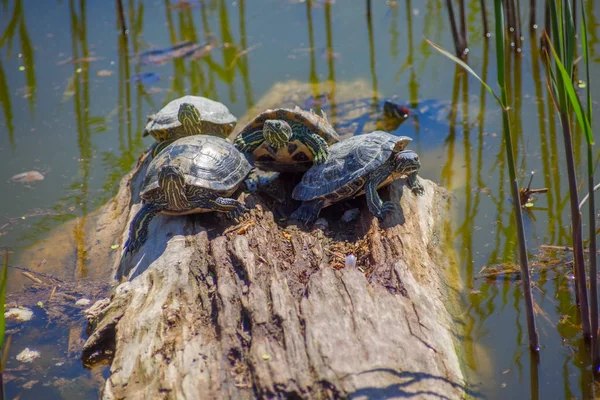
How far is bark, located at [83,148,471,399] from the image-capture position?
10.2 ft

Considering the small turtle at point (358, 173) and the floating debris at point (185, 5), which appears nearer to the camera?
the small turtle at point (358, 173)

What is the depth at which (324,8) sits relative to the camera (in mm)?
10000

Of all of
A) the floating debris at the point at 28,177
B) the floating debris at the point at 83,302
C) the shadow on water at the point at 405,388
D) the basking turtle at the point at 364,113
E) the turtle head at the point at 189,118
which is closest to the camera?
the shadow on water at the point at 405,388

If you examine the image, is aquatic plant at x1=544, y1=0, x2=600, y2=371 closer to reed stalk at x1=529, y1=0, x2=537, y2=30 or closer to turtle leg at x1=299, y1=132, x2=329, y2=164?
turtle leg at x1=299, y1=132, x2=329, y2=164

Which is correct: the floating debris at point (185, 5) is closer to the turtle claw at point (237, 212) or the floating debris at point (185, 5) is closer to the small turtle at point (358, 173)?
the small turtle at point (358, 173)

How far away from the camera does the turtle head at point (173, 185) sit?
4.29 m

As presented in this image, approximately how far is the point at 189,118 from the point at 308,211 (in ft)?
5.76

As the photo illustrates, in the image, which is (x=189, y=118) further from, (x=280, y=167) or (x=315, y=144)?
(x=315, y=144)

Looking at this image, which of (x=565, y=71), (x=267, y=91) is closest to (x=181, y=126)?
(x=267, y=91)

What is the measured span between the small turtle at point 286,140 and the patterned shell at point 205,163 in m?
0.27

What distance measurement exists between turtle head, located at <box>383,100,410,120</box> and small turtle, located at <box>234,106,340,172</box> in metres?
2.08

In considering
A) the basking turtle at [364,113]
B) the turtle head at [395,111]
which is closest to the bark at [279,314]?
the basking turtle at [364,113]

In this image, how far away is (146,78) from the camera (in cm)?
859

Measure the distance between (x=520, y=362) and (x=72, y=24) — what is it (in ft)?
29.8
